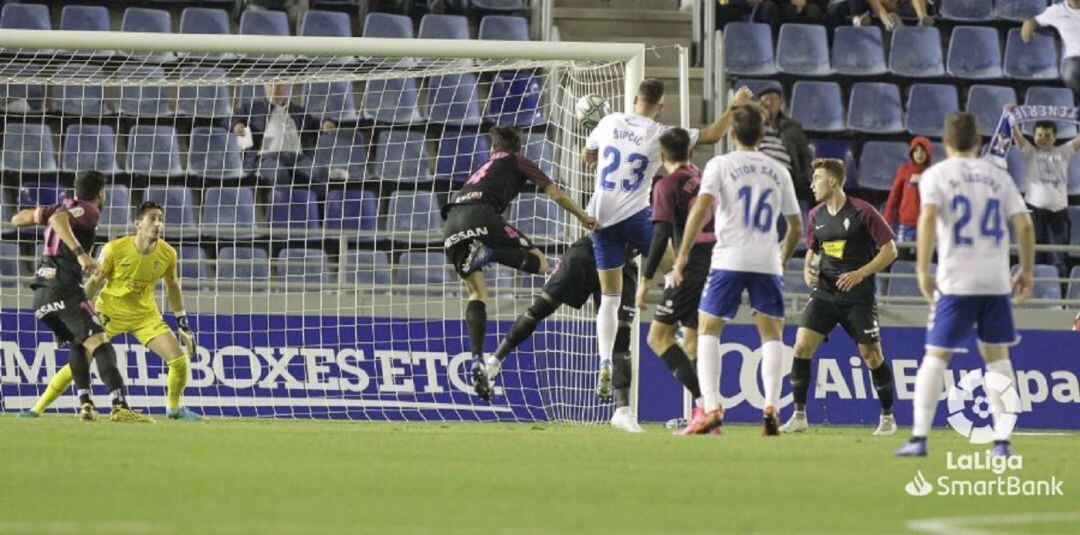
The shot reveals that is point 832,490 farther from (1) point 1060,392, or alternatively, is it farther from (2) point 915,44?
(2) point 915,44

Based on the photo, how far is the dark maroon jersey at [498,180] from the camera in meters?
13.5

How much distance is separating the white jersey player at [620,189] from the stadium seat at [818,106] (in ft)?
23.7

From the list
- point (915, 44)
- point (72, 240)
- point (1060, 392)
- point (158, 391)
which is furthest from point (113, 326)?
point (915, 44)

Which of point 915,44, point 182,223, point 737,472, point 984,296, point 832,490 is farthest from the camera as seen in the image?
point 915,44

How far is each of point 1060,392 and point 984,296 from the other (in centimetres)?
869

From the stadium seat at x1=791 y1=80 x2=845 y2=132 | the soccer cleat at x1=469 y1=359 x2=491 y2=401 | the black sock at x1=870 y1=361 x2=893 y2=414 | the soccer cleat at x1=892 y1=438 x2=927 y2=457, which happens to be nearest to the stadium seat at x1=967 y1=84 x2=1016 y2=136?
the stadium seat at x1=791 y1=80 x2=845 y2=132

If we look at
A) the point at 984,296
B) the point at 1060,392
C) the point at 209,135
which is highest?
the point at 209,135

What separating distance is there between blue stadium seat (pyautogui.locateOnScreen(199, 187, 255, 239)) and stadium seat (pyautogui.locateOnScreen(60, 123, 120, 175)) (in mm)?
972

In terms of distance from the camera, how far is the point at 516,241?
1343 centimetres

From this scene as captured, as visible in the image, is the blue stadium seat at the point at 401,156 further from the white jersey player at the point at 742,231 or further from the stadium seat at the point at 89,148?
the white jersey player at the point at 742,231

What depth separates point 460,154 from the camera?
57.6 feet

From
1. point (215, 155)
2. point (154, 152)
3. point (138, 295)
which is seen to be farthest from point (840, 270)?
point (154, 152)

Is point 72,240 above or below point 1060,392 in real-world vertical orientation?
above

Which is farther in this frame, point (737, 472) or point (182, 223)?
point (182, 223)
